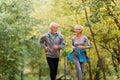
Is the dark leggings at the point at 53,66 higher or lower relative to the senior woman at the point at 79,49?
lower

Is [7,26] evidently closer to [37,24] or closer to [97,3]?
[37,24]

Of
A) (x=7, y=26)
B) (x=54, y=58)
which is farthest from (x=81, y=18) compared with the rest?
(x=54, y=58)

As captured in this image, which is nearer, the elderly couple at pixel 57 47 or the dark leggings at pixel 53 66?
the elderly couple at pixel 57 47

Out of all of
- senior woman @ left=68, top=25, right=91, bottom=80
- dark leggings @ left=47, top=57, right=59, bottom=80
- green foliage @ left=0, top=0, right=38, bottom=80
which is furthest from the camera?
green foliage @ left=0, top=0, right=38, bottom=80

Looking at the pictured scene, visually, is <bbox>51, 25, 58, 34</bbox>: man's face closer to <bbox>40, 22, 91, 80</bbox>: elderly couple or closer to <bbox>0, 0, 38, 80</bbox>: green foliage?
<bbox>40, 22, 91, 80</bbox>: elderly couple

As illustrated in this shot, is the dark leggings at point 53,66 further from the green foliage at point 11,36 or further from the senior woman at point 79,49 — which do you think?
the green foliage at point 11,36

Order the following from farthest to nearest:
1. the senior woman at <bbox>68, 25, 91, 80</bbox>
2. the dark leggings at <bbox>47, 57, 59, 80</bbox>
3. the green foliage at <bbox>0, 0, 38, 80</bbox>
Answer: the green foliage at <bbox>0, 0, 38, 80</bbox> → the dark leggings at <bbox>47, 57, 59, 80</bbox> → the senior woman at <bbox>68, 25, 91, 80</bbox>

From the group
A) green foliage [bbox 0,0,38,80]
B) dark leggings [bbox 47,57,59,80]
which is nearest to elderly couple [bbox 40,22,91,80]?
dark leggings [bbox 47,57,59,80]

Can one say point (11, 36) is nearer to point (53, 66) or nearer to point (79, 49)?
point (53, 66)

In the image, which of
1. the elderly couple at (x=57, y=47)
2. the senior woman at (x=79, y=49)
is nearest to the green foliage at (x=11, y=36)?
the elderly couple at (x=57, y=47)

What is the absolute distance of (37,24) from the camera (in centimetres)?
2495

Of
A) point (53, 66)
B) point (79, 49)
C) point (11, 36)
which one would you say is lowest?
point (53, 66)

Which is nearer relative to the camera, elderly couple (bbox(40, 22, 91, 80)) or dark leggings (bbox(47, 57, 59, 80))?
elderly couple (bbox(40, 22, 91, 80))

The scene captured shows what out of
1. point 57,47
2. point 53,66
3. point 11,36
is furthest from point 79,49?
point 11,36
